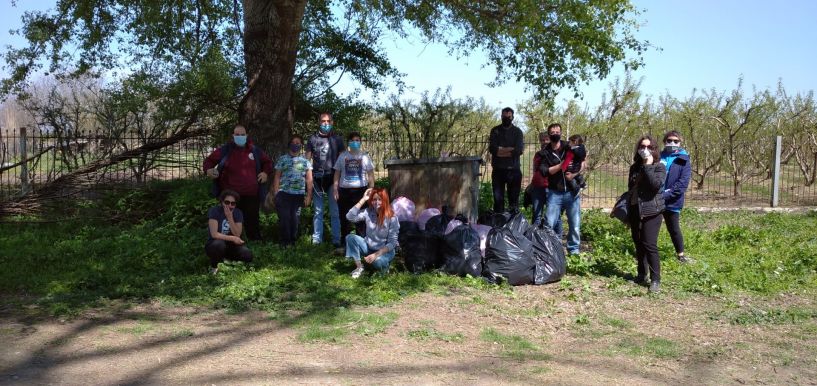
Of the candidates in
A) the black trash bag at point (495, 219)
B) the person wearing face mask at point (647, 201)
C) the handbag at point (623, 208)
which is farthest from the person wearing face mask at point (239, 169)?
the person wearing face mask at point (647, 201)

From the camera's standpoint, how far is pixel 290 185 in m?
8.74

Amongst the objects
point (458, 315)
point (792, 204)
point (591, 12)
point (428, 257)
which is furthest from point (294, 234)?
point (792, 204)

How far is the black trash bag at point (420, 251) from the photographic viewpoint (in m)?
7.83

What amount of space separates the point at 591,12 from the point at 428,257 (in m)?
A: 4.88

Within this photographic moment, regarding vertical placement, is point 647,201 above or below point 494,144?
below

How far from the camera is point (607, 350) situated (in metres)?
5.53

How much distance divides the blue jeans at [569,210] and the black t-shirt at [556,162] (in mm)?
90

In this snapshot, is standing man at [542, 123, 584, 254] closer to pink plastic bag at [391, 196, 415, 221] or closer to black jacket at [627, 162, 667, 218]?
black jacket at [627, 162, 667, 218]

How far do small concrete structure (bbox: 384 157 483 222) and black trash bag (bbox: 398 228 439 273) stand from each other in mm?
1911

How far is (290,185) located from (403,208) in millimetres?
1542

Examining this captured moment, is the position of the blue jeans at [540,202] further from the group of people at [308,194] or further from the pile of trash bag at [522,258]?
the group of people at [308,194]

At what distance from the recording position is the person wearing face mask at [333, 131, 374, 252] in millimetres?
8656

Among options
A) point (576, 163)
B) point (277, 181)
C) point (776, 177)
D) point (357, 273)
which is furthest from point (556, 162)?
point (776, 177)

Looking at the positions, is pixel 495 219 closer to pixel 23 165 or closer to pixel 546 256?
pixel 546 256
